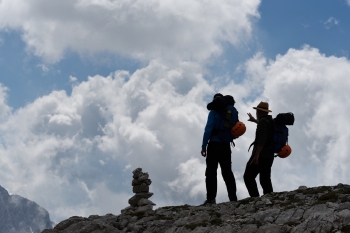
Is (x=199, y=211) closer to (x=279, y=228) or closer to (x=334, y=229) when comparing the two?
(x=279, y=228)

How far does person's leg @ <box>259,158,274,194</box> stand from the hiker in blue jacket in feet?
3.71

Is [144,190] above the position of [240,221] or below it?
above

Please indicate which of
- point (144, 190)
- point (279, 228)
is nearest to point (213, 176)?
point (279, 228)

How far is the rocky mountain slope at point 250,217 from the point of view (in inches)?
418

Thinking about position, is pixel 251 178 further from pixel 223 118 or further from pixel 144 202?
pixel 144 202

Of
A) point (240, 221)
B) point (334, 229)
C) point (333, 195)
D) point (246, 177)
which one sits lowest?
point (334, 229)

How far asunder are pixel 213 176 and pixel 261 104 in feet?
10.9

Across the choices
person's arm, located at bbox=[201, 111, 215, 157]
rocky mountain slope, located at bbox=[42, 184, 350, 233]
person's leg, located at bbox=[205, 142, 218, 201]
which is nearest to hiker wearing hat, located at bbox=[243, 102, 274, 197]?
rocky mountain slope, located at bbox=[42, 184, 350, 233]

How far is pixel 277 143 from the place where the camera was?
654 inches

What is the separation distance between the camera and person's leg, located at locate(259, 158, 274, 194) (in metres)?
16.5

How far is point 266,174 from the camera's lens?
16.7 metres

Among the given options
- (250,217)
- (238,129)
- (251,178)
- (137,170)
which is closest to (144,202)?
(137,170)

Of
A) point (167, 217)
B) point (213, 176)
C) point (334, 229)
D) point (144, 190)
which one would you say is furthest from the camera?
point (144, 190)

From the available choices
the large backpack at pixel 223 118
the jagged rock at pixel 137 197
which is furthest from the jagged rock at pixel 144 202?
the large backpack at pixel 223 118
